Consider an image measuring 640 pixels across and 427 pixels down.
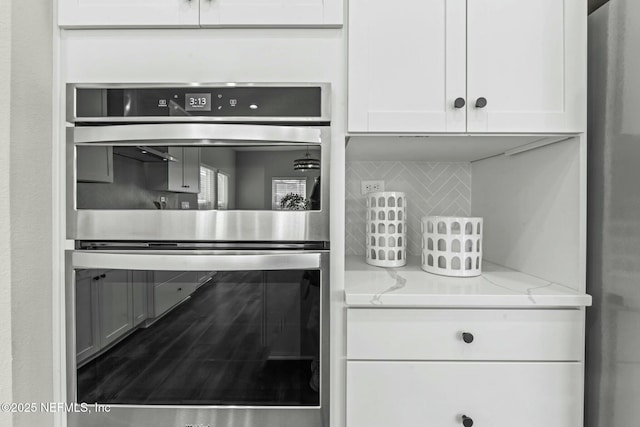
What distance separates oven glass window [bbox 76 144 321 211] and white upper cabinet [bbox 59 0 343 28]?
0.39m

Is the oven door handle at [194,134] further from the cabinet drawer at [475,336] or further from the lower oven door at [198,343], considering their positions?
the cabinet drawer at [475,336]

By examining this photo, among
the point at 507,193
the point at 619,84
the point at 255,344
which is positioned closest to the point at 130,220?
the point at 255,344

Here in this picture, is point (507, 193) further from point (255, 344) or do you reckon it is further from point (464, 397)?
point (255, 344)

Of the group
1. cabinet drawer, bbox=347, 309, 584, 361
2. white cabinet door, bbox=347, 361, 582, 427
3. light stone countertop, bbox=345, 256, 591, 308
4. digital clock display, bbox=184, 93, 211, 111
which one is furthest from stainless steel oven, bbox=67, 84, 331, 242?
white cabinet door, bbox=347, 361, 582, 427

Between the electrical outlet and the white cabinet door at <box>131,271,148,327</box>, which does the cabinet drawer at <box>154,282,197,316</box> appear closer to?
the white cabinet door at <box>131,271,148,327</box>

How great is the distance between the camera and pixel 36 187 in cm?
99

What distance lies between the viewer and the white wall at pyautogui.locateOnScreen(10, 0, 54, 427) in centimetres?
94

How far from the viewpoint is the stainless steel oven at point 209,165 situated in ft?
3.36

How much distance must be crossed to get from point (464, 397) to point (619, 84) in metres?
1.04

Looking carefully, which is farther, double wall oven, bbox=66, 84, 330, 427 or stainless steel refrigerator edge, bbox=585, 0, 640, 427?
double wall oven, bbox=66, 84, 330, 427

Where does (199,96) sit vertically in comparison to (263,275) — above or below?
above

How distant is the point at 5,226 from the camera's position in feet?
3.02

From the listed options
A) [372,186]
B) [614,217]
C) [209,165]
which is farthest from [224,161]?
[614,217]

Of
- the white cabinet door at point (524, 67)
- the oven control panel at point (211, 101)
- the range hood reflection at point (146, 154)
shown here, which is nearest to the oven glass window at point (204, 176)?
the range hood reflection at point (146, 154)
